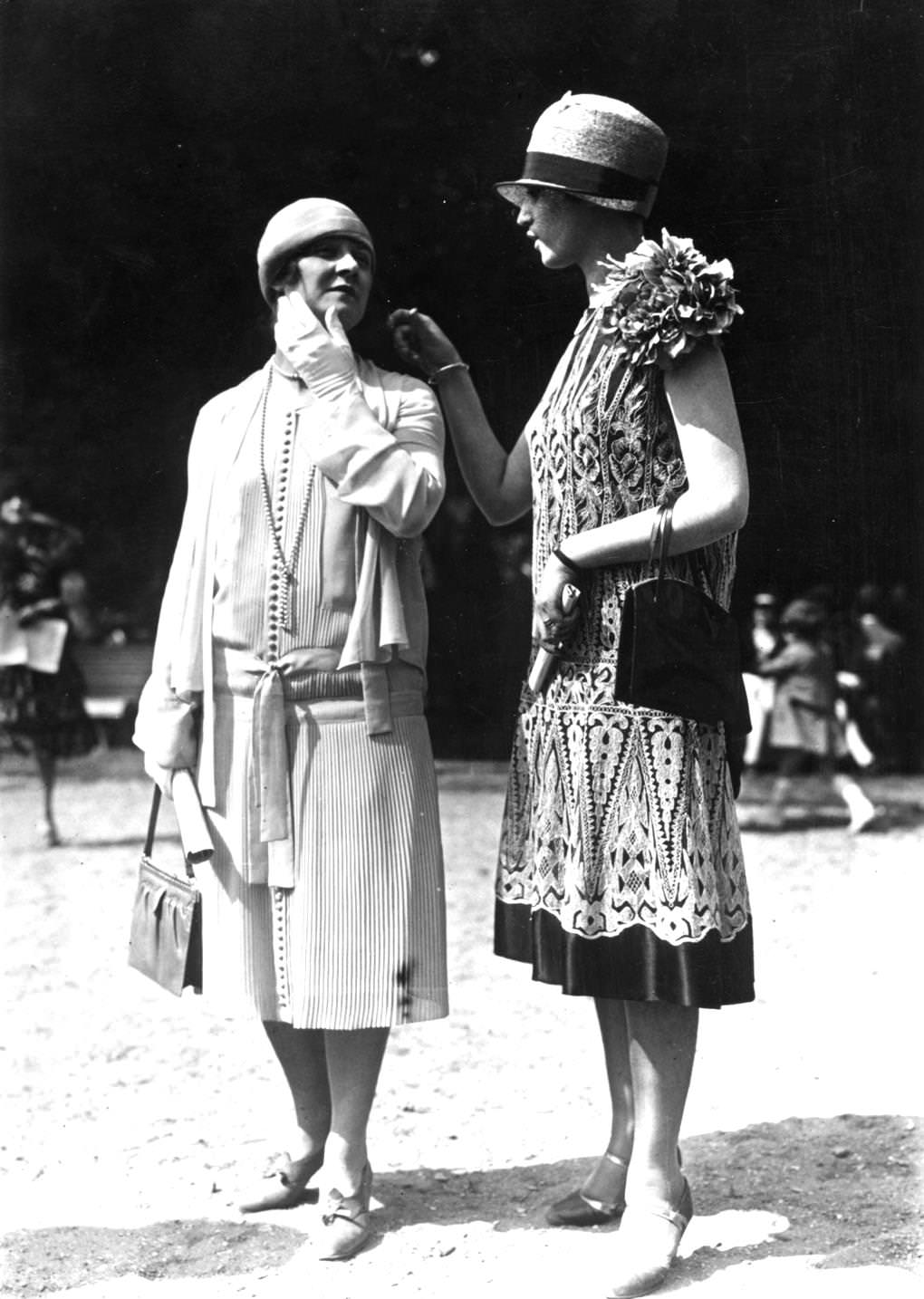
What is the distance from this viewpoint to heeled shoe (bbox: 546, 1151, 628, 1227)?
3.42 metres

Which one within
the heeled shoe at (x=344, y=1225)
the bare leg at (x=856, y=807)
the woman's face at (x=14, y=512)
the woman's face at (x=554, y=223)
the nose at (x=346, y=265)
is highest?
the woman's face at (x=14, y=512)

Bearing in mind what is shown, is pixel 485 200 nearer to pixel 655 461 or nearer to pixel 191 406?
pixel 191 406

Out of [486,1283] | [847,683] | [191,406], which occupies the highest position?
[191,406]

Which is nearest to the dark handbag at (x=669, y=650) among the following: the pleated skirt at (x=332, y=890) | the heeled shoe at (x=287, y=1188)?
the pleated skirt at (x=332, y=890)

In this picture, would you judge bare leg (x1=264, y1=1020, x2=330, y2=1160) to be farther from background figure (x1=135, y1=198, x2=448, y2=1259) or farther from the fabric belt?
the fabric belt

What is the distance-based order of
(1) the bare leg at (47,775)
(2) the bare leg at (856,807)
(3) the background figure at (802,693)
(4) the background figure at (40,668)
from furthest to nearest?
(3) the background figure at (802,693) < (2) the bare leg at (856,807) < (4) the background figure at (40,668) < (1) the bare leg at (47,775)

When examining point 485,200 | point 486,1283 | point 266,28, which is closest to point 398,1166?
point 486,1283

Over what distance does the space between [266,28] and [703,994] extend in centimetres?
321

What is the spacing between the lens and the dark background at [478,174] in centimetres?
423

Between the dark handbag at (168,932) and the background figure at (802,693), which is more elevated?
the background figure at (802,693)

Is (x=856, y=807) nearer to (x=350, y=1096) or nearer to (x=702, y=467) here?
(x=350, y=1096)

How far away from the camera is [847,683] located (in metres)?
10.3

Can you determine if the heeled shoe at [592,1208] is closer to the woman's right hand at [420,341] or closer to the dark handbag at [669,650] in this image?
the dark handbag at [669,650]

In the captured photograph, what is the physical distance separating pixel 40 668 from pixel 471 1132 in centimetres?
523
